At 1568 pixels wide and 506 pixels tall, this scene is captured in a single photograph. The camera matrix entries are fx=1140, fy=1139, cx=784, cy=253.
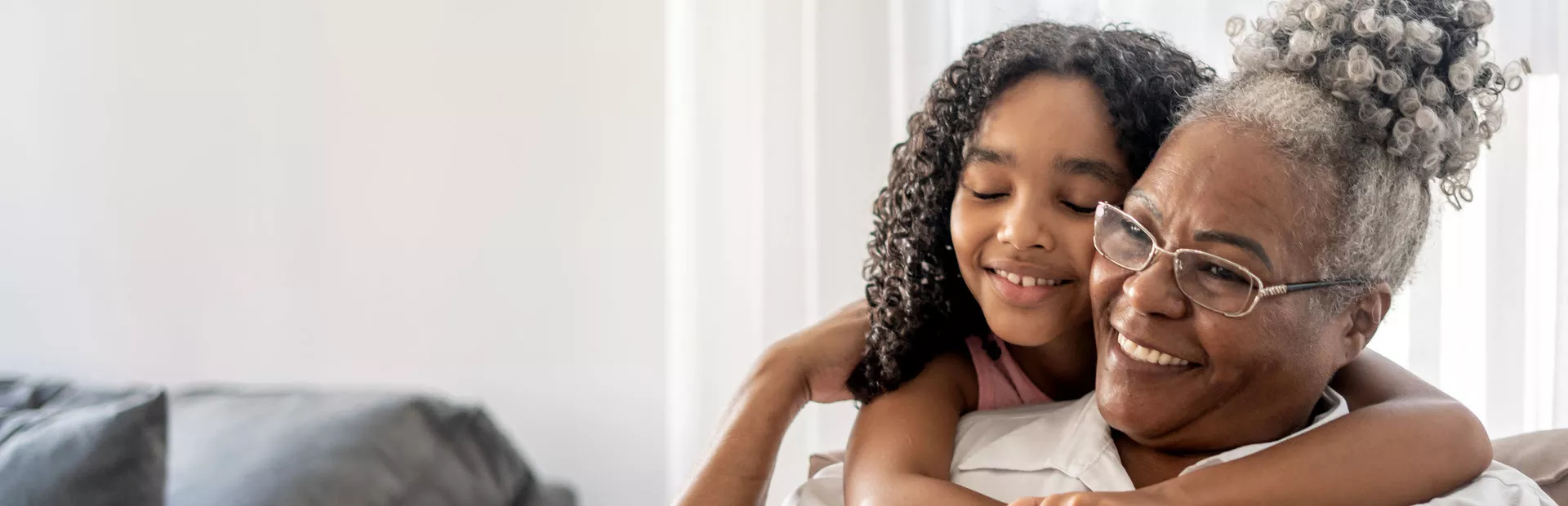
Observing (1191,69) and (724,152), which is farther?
(724,152)

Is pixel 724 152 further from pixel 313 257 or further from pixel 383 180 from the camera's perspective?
pixel 313 257

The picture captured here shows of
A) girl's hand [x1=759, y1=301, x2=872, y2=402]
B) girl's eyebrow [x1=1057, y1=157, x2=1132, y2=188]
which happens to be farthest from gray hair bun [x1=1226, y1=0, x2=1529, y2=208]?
girl's hand [x1=759, y1=301, x2=872, y2=402]

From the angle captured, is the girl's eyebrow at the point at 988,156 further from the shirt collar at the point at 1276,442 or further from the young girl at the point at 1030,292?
the shirt collar at the point at 1276,442

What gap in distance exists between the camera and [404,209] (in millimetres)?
2842

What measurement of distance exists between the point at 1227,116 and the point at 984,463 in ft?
1.70

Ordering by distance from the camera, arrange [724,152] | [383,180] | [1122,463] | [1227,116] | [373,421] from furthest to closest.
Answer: [383,180]
[724,152]
[373,421]
[1122,463]
[1227,116]

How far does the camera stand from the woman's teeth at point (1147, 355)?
1.29 metres

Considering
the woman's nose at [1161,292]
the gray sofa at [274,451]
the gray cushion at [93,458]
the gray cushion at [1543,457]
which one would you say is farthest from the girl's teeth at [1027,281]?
the gray cushion at [93,458]

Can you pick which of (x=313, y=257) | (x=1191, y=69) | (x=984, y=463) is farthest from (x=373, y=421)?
(x=1191, y=69)

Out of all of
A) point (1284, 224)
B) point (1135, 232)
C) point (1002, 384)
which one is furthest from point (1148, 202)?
point (1002, 384)

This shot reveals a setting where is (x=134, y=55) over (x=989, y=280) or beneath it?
over

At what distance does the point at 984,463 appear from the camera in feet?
4.80

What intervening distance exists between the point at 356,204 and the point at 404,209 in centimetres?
12

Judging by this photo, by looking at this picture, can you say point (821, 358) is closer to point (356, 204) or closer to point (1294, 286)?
point (1294, 286)
